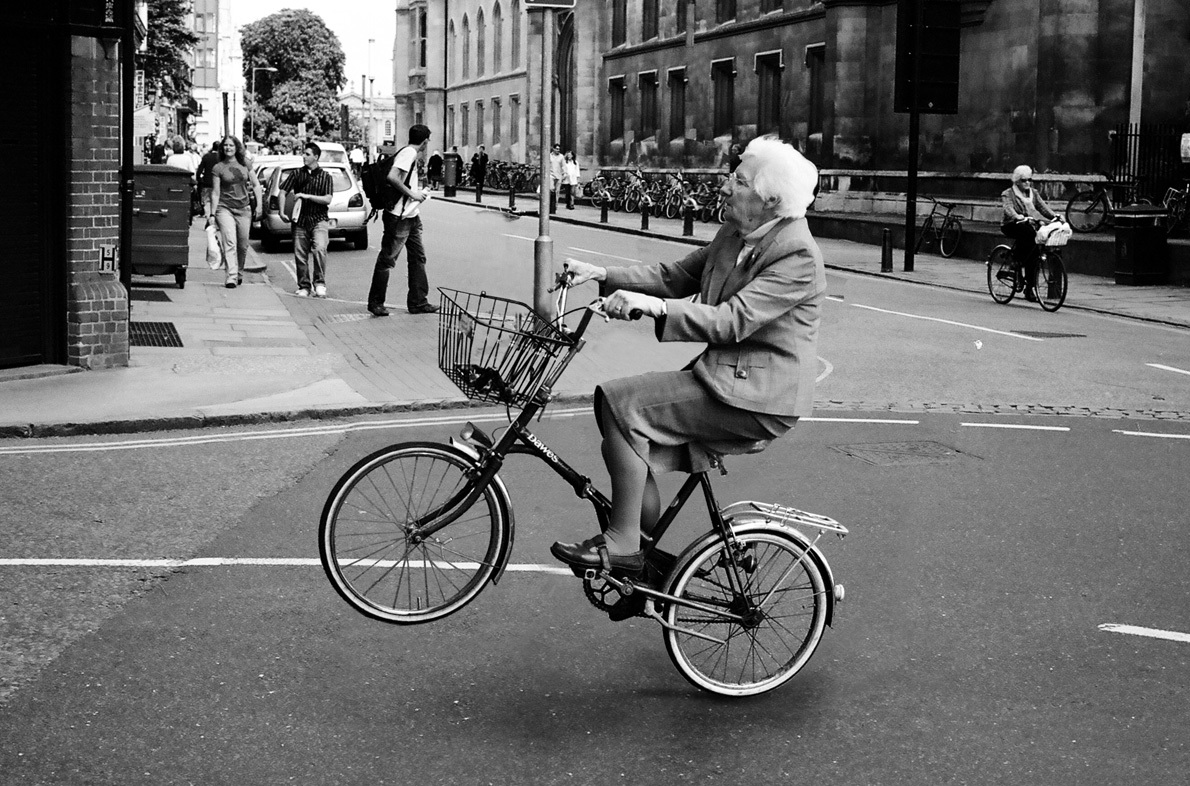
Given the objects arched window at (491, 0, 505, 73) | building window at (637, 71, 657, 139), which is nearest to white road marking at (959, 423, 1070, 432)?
building window at (637, 71, 657, 139)

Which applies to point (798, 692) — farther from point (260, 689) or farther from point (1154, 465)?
point (1154, 465)

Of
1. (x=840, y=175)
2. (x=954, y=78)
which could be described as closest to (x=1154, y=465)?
(x=954, y=78)

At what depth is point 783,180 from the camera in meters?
4.59

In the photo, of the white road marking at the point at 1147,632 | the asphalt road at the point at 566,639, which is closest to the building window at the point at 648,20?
the asphalt road at the point at 566,639

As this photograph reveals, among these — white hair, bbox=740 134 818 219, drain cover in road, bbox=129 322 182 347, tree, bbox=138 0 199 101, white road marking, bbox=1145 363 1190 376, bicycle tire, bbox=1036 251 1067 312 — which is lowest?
white road marking, bbox=1145 363 1190 376

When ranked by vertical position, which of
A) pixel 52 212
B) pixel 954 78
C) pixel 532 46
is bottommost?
pixel 52 212

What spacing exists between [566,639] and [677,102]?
1761 inches

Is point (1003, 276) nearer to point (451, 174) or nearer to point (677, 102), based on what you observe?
point (677, 102)

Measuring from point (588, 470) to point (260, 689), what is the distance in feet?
12.9

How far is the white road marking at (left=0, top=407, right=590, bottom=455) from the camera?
354 inches

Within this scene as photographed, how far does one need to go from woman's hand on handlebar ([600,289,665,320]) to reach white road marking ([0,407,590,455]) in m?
5.36

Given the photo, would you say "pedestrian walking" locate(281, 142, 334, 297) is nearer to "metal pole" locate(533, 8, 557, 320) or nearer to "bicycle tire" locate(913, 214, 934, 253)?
"metal pole" locate(533, 8, 557, 320)

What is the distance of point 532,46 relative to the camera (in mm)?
65812

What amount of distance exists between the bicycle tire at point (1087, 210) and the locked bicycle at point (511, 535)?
74.4ft
